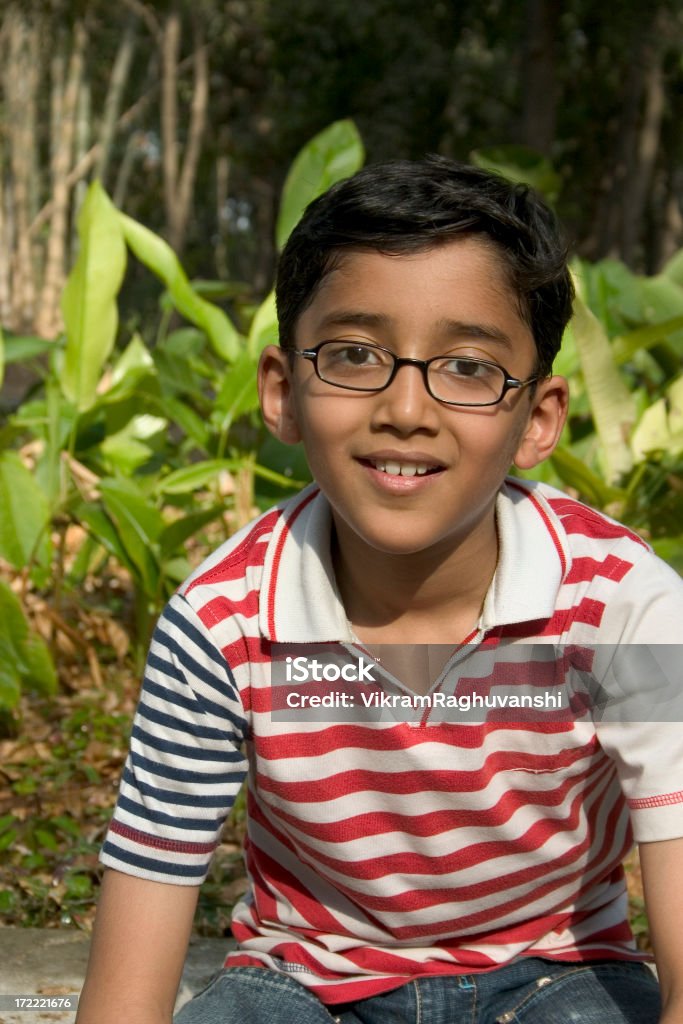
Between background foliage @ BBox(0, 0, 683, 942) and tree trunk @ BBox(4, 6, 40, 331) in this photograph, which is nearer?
background foliage @ BBox(0, 0, 683, 942)

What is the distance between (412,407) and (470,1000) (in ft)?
2.09

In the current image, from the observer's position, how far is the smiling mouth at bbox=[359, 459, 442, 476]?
1.27 metres

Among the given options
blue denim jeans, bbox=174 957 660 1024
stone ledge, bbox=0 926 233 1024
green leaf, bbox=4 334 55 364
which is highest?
green leaf, bbox=4 334 55 364

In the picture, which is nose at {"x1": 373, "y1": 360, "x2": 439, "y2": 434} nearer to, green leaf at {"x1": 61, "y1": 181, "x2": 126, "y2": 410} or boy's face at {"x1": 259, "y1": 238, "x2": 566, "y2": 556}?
boy's face at {"x1": 259, "y1": 238, "x2": 566, "y2": 556}

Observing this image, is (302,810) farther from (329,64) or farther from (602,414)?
(329,64)

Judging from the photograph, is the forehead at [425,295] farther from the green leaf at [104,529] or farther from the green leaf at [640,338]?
the green leaf at [640,338]

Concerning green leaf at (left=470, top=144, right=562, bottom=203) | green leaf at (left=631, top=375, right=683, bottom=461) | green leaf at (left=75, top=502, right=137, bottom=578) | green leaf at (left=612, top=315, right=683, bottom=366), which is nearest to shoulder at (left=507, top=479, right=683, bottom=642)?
green leaf at (left=75, top=502, right=137, bottom=578)

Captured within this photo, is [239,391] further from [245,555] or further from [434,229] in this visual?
[434,229]

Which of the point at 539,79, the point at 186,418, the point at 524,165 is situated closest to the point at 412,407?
the point at 186,418

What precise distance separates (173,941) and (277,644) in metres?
0.32

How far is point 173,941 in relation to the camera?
4.29 feet

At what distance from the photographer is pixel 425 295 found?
1.27m

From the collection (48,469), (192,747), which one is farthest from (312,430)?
(48,469)

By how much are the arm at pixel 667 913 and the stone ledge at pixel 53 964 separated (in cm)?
77
